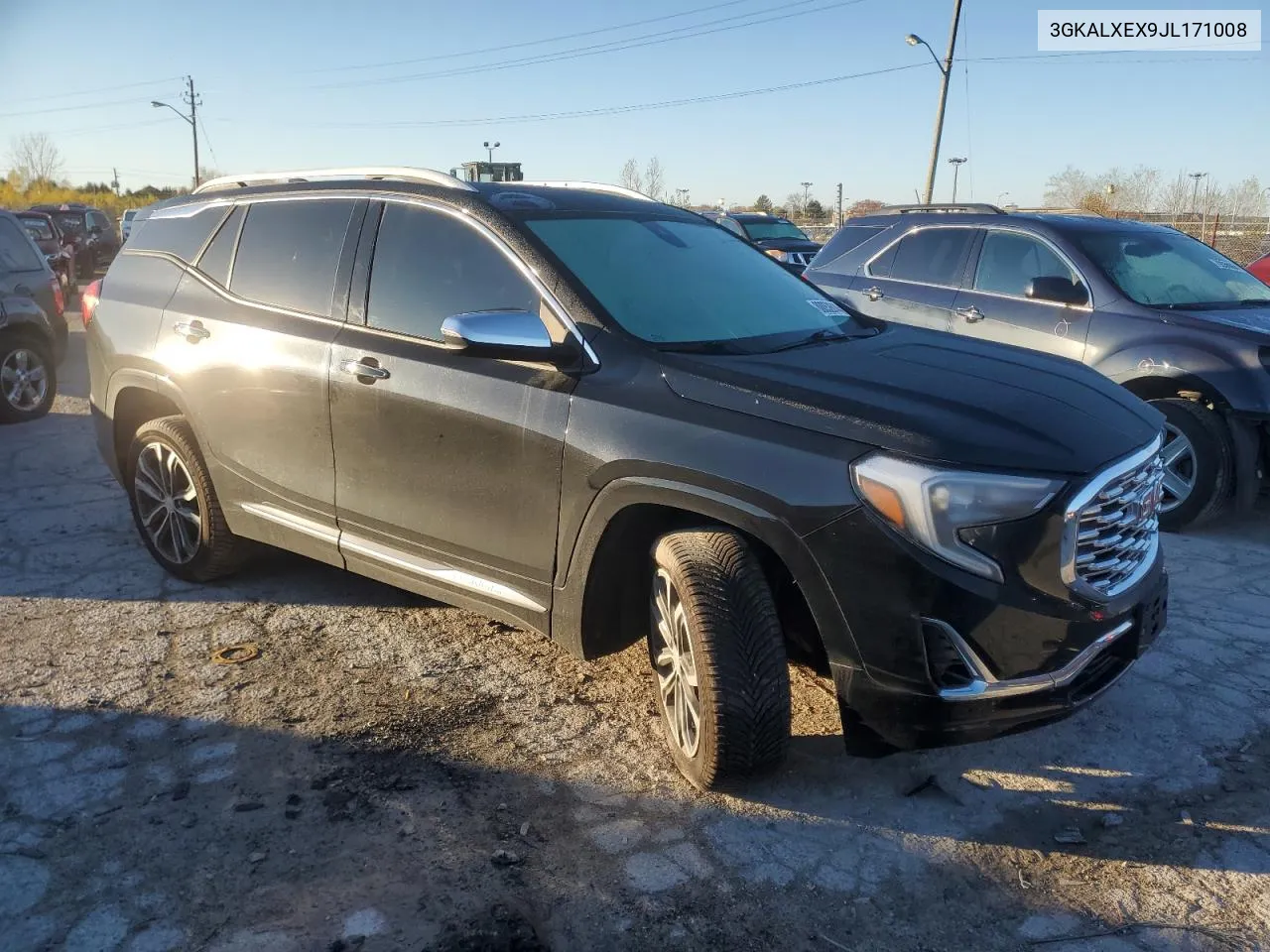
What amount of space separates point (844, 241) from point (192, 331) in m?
5.24

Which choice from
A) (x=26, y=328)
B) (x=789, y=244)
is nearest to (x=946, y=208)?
(x=26, y=328)

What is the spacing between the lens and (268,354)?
14.1 ft

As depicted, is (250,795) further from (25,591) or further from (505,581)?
Answer: (25,591)

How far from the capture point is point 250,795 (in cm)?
324

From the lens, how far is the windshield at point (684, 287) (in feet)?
11.8

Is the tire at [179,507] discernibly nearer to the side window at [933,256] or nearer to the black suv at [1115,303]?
the black suv at [1115,303]

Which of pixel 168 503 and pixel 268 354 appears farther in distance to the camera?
pixel 168 503

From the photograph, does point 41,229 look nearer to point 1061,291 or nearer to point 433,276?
point 433,276

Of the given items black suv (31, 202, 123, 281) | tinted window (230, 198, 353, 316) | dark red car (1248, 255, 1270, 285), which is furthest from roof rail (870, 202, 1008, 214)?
black suv (31, 202, 123, 281)

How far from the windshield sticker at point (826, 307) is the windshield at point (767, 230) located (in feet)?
49.9

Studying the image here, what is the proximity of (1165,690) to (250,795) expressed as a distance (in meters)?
3.35

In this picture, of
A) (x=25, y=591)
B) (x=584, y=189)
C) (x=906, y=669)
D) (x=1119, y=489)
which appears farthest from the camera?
(x=25, y=591)

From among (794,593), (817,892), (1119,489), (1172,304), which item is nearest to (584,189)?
(794,593)

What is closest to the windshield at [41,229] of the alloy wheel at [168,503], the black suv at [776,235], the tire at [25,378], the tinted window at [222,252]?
the black suv at [776,235]
